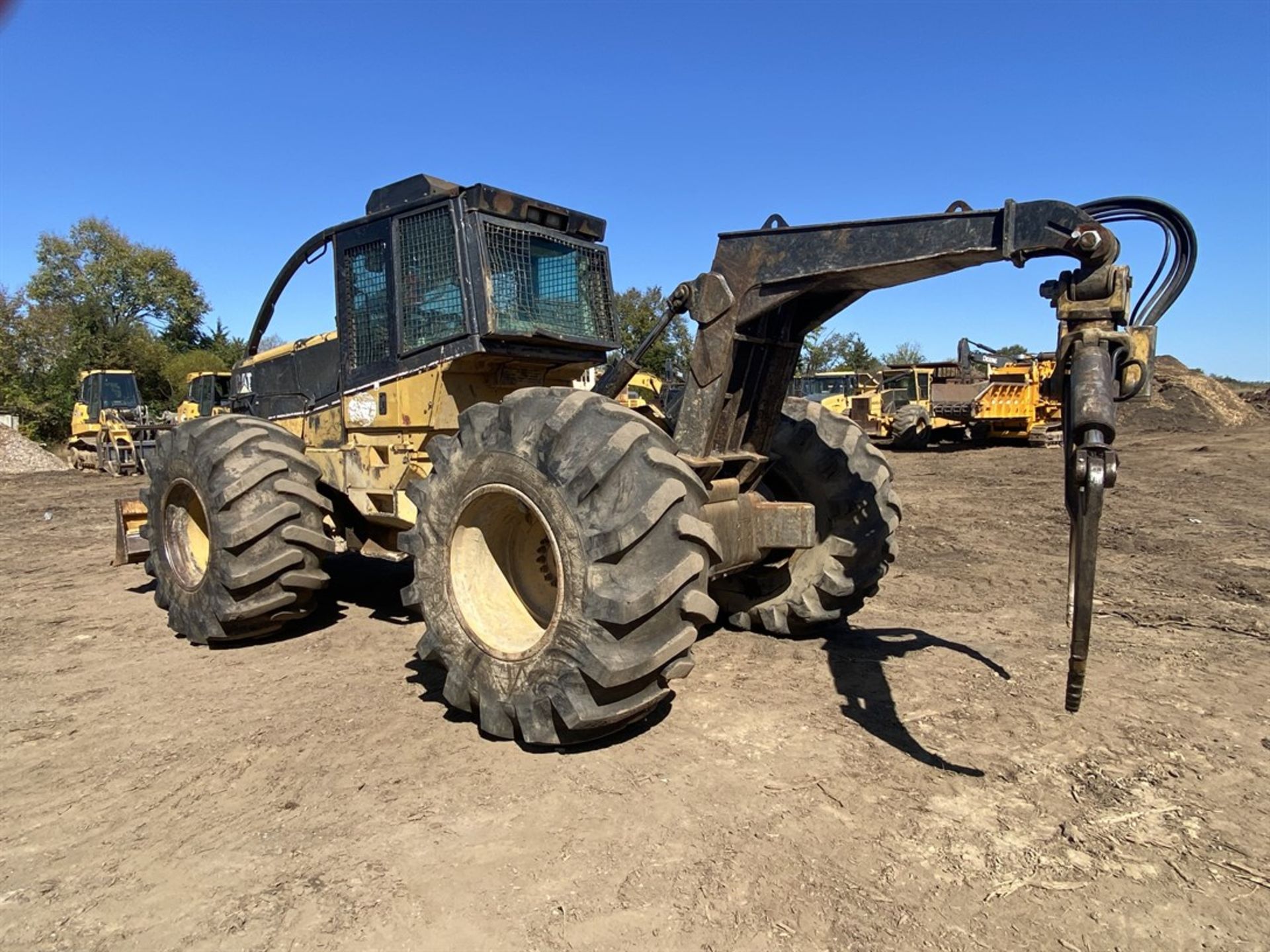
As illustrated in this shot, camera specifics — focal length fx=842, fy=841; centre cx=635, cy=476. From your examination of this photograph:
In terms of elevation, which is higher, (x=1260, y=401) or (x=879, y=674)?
(x=1260, y=401)

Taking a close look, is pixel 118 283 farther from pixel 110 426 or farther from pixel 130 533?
pixel 130 533

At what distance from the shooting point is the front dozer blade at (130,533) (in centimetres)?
712

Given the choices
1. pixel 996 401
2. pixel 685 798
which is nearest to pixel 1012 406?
pixel 996 401

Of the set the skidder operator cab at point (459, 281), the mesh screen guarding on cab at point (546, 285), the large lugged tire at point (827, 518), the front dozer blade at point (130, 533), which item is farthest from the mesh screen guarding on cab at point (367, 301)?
the front dozer blade at point (130, 533)

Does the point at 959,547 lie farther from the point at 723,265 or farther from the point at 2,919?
the point at 2,919

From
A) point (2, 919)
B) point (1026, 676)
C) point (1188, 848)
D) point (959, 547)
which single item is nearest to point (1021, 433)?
point (959, 547)

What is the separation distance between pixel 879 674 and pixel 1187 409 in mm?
30163

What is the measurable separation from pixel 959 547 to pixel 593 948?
7082 mm

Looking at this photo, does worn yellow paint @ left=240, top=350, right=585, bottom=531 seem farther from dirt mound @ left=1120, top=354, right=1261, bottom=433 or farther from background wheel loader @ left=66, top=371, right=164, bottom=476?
dirt mound @ left=1120, top=354, right=1261, bottom=433

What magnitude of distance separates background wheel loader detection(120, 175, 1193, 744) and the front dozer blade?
147cm

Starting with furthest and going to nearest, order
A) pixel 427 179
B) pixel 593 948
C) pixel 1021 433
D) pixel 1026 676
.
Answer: pixel 1021 433, pixel 427 179, pixel 1026 676, pixel 593 948

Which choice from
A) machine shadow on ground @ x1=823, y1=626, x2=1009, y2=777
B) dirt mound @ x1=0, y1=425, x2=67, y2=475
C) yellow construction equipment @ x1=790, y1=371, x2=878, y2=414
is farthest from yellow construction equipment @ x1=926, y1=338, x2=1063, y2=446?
dirt mound @ x1=0, y1=425, x2=67, y2=475

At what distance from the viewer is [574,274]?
5.71 meters

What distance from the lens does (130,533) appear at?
738 cm
